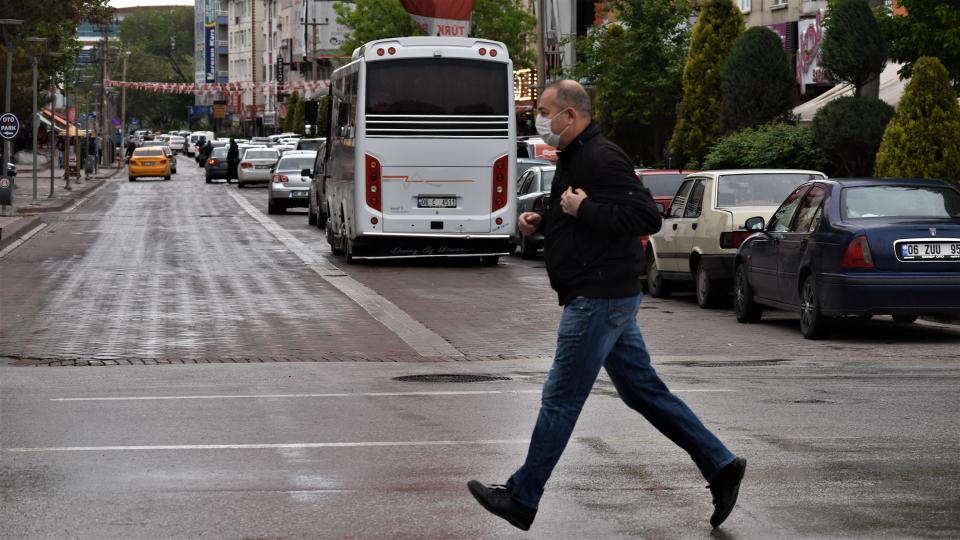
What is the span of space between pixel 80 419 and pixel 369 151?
15823 millimetres

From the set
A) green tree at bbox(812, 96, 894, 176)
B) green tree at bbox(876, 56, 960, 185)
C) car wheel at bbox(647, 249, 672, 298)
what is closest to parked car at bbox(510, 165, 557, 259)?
green tree at bbox(812, 96, 894, 176)

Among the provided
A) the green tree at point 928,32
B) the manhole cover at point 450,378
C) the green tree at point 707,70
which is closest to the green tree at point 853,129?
the green tree at point 928,32

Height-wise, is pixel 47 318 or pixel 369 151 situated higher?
pixel 369 151

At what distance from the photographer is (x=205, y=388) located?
40.4 feet

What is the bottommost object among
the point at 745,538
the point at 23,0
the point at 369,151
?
the point at 745,538

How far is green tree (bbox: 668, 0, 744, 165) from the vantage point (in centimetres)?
4103

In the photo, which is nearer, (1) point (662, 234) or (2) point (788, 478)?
(2) point (788, 478)

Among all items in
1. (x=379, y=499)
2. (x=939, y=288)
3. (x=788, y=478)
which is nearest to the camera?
(x=379, y=499)

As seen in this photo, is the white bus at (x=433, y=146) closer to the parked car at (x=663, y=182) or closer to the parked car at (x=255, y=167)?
the parked car at (x=663, y=182)

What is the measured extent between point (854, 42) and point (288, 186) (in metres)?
18.9

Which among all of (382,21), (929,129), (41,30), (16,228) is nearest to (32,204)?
(16,228)

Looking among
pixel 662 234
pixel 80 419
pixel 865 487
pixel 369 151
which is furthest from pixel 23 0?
pixel 865 487

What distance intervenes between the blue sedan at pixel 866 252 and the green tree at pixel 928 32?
12093 millimetres

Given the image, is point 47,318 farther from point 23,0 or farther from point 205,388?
point 23,0
